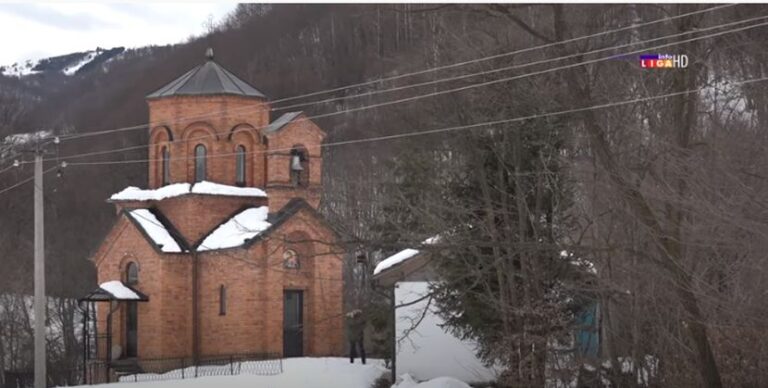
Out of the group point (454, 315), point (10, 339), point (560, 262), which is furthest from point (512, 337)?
point (10, 339)

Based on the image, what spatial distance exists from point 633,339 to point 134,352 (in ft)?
79.7

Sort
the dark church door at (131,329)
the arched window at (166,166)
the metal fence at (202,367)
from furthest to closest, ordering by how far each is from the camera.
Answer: the arched window at (166,166) → the dark church door at (131,329) → the metal fence at (202,367)

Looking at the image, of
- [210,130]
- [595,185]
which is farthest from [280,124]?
[595,185]

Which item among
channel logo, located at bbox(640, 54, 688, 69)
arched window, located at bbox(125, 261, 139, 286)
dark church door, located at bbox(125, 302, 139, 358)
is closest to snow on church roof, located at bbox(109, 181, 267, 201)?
arched window, located at bbox(125, 261, 139, 286)

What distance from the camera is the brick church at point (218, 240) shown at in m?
39.0

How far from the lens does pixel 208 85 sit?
136 ft

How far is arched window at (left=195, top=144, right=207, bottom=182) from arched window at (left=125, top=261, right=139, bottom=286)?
3.85 m

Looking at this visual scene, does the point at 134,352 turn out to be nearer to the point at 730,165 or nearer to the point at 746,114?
the point at 746,114

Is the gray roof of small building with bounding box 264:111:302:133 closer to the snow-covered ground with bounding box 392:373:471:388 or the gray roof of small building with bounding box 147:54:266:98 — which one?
the gray roof of small building with bounding box 147:54:266:98

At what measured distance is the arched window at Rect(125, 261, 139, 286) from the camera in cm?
4034

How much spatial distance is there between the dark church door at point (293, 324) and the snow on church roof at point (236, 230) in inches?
102

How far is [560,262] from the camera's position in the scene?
21531mm

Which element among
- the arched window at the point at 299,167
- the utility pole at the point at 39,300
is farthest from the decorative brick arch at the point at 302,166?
the utility pole at the point at 39,300

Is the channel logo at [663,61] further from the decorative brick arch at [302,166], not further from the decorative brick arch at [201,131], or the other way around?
the decorative brick arch at [201,131]
